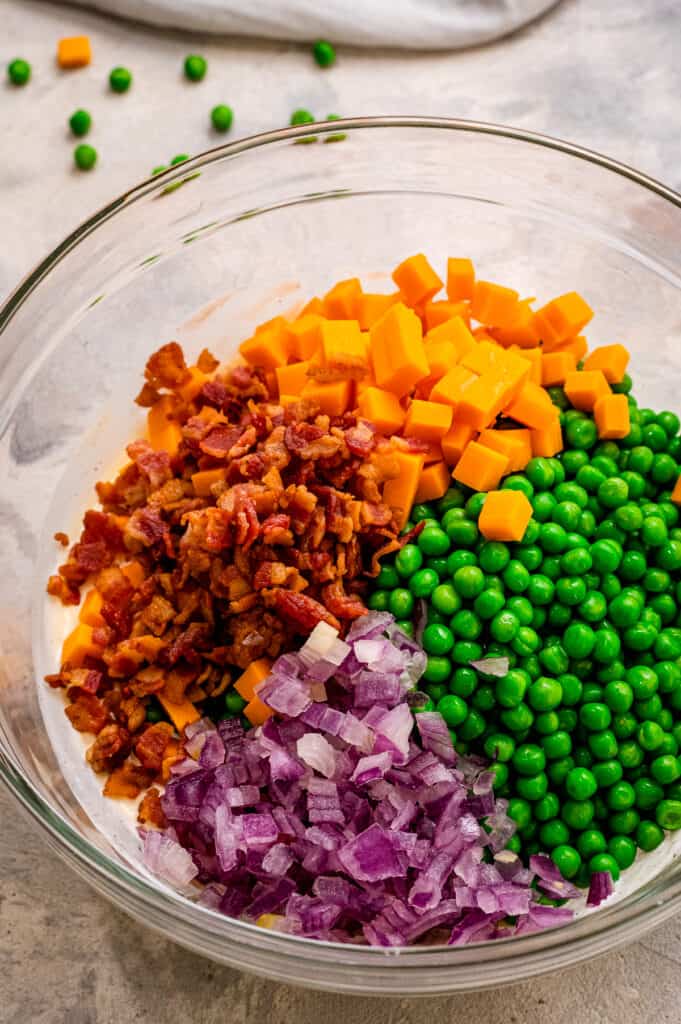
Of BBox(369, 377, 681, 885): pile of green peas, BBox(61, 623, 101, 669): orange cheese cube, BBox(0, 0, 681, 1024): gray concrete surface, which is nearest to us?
BBox(369, 377, 681, 885): pile of green peas

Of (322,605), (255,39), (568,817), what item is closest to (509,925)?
(568,817)

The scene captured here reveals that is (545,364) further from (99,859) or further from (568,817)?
(99,859)

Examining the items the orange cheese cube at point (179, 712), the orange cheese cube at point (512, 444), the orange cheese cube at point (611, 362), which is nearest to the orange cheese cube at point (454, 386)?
the orange cheese cube at point (512, 444)

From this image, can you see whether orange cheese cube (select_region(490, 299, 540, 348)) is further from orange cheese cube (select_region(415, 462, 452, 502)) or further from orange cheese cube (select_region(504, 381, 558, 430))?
orange cheese cube (select_region(415, 462, 452, 502))

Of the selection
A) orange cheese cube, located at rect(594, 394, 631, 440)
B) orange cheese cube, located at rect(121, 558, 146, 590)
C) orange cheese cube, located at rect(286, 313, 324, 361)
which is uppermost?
orange cheese cube, located at rect(286, 313, 324, 361)

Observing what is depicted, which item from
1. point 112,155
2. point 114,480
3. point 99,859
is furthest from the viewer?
point 112,155

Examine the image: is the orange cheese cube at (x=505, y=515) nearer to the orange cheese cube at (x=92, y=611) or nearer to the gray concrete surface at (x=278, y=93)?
the orange cheese cube at (x=92, y=611)

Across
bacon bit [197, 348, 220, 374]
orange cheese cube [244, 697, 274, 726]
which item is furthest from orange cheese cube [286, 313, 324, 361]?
orange cheese cube [244, 697, 274, 726]
